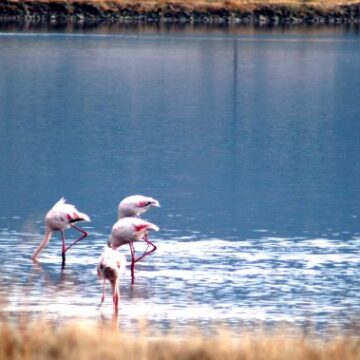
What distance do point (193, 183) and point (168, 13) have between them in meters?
44.9

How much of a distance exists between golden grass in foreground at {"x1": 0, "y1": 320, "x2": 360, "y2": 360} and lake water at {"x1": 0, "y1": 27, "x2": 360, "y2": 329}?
1.71 m

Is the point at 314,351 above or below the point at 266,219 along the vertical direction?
above

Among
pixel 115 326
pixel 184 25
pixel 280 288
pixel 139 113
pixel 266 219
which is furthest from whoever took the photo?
pixel 184 25

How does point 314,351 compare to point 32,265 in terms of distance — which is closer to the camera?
point 314,351

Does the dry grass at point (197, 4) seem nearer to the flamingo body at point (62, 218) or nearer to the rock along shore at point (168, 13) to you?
the rock along shore at point (168, 13)

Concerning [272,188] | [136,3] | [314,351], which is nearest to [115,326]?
[314,351]

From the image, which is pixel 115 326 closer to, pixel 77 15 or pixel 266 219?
pixel 266 219

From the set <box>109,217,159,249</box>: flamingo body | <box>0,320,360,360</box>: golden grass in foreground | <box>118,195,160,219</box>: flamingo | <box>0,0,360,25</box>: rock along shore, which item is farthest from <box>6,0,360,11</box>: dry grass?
<box>0,320,360,360</box>: golden grass in foreground

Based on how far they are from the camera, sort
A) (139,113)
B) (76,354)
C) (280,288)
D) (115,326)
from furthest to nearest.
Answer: (139,113), (280,288), (115,326), (76,354)

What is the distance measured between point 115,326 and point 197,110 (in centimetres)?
1613

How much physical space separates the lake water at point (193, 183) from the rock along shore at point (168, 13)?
23594mm

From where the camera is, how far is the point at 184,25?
55.3 metres

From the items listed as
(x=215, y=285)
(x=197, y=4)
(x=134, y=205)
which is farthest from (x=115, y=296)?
(x=197, y=4)

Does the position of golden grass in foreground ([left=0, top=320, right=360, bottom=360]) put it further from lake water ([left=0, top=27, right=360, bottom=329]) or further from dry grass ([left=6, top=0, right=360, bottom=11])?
dry grass ([left=6, top=0, right=360, bottom=11])
